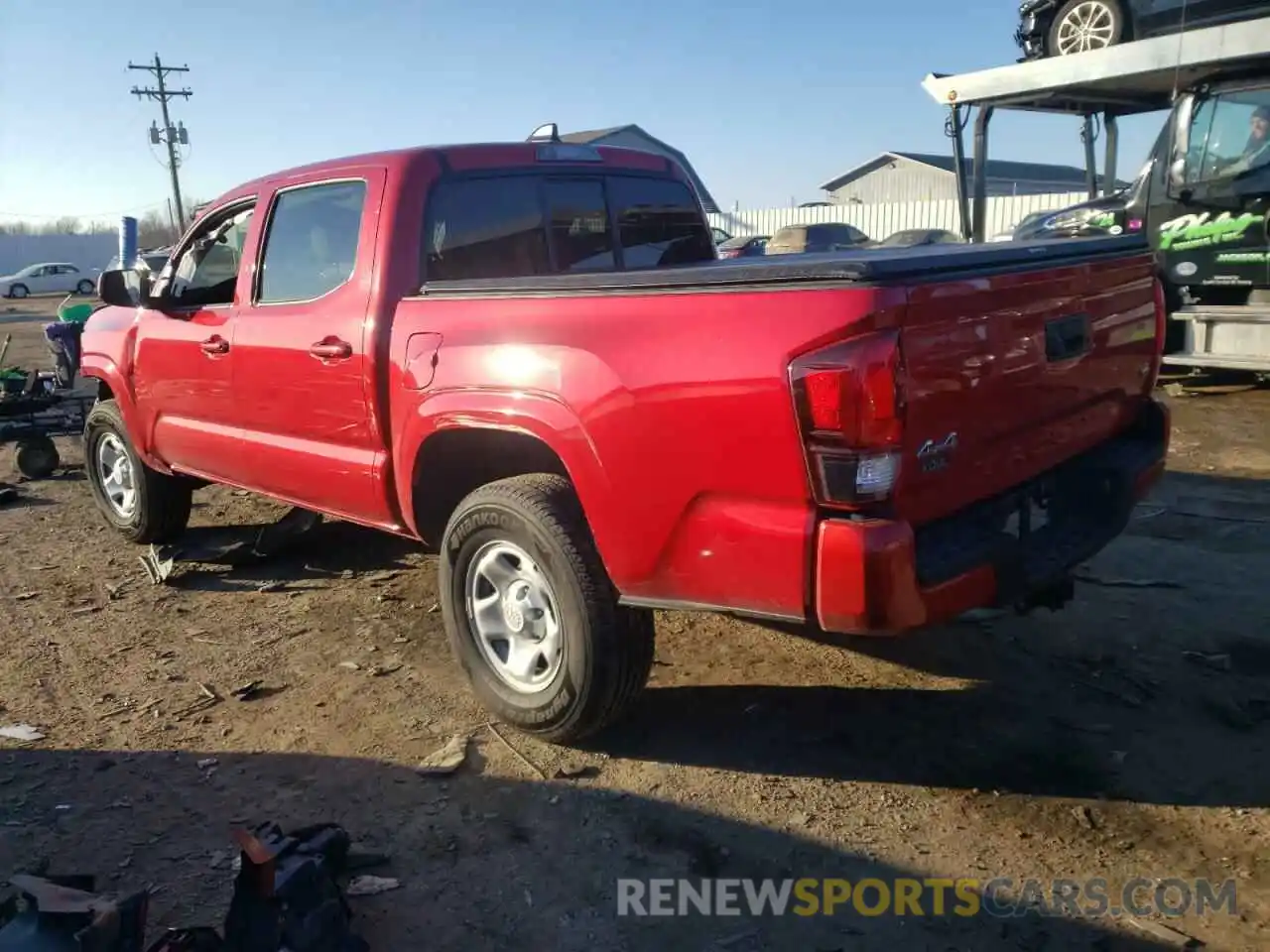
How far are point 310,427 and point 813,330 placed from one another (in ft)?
8.48

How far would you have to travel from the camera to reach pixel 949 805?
10.4 ft

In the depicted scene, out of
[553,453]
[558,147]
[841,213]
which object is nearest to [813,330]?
[553,453]

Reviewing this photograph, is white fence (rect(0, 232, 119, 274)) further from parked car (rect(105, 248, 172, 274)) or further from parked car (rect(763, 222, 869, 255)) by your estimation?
parked car (rect(763, 222, 869, 255))

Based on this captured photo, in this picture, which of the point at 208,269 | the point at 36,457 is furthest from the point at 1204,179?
the point at 36,457

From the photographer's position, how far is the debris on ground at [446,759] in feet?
11.5

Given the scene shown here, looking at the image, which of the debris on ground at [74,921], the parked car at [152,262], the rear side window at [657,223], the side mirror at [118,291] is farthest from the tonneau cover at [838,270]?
the parked car at [152,262]

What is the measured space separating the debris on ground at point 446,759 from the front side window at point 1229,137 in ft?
27.7

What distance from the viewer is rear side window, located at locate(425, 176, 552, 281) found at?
4082mm

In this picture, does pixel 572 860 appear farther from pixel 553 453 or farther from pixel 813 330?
pixel 813 330

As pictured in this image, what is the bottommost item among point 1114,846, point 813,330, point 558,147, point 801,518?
point 1114,846

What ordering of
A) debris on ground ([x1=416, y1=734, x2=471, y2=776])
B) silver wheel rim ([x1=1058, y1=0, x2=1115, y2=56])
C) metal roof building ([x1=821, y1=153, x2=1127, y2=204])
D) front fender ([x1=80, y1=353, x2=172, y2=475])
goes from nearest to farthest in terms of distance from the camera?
debris on ground ([x1=416, y1=734, x2=471, y2=776]), front fender ([x1=80, y1=353, x2=172, y2=475]), silver wheel rim ([x1=1058, y1=0, x2=1115, y2=56]), metal roof building ([x1=821, y1=153, x2=1127, y2=204])

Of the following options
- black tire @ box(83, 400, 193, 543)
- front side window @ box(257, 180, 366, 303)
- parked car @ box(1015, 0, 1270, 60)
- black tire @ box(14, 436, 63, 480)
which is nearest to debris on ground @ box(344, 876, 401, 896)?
front side window @ box(257, 180, 366, 303)

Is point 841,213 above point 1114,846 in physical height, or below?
above

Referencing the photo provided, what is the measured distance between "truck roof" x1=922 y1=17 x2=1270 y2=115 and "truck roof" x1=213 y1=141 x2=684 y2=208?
6.16 meters
